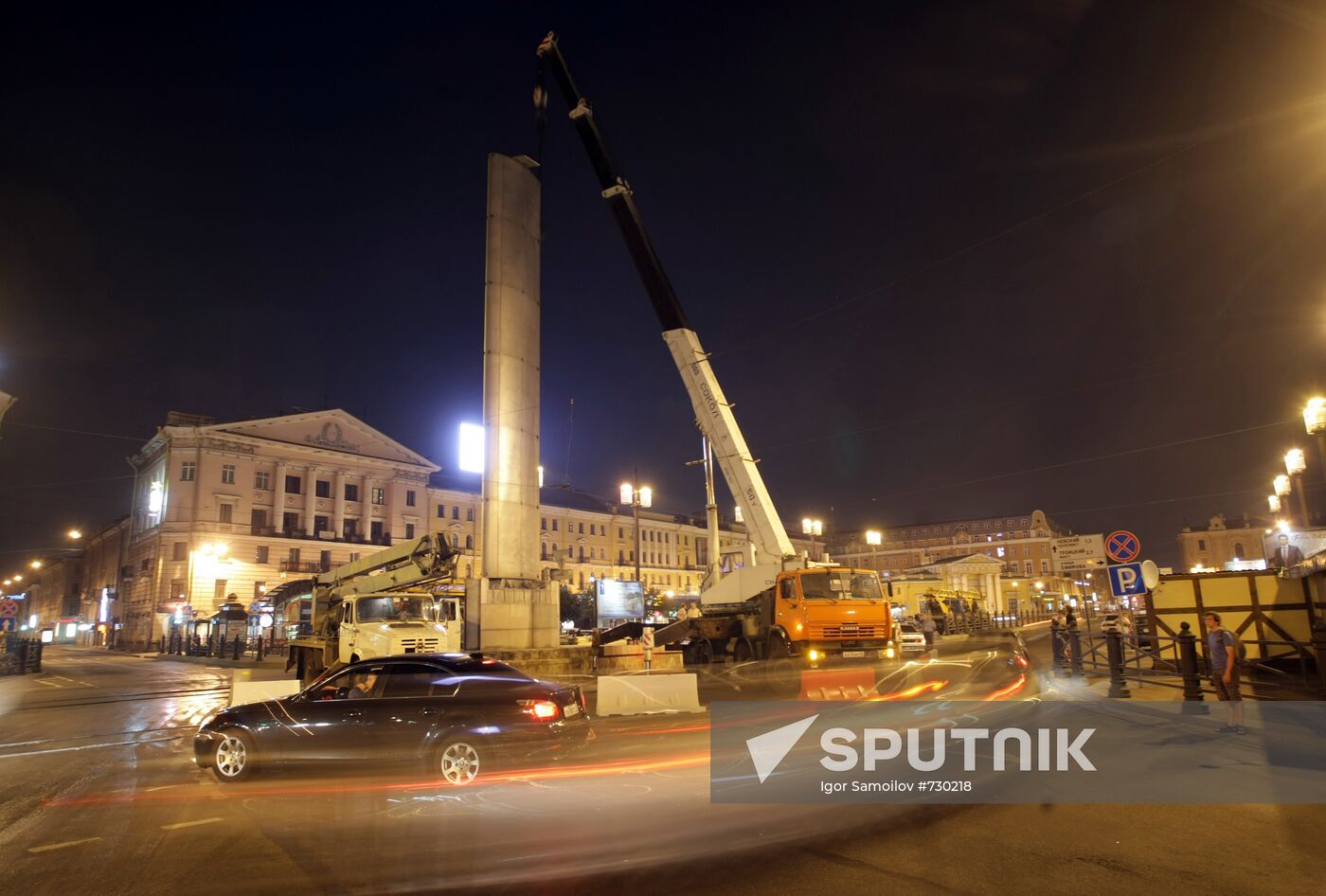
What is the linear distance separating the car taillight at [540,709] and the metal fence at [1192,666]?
9803 millimetres

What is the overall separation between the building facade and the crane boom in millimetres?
118800

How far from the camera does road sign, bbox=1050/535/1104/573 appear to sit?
16.5m

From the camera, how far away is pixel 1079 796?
739 cm

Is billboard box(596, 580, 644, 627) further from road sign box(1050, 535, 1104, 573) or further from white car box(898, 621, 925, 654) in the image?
road sign box(1050, 535, 1104, 573)

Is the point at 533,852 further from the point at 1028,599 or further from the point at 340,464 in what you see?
the point at 1028,599

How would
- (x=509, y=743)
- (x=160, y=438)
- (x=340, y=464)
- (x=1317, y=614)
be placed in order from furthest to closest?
(x=340, y=464), (x=160, y=438), (x=1317, y=614), (x=509, y=743)

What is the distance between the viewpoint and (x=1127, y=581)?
1436 cm

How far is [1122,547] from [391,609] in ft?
52.5

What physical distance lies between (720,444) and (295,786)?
1609cm

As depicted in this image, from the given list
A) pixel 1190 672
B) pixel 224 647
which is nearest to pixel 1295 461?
pixel 1190 672

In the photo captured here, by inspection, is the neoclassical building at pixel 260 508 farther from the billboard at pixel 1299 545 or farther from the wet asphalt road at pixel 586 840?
the wet asphalt road at pixel 586 840

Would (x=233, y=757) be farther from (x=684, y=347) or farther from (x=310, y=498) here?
(x=310, y=498)

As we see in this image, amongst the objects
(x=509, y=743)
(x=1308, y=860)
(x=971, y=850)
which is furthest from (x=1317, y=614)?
(x=509, y=743)

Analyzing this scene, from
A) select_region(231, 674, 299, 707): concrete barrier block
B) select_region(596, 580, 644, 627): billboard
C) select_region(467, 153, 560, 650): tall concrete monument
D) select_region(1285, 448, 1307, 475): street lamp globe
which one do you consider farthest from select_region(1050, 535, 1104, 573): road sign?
select_region(596, 580, 644, 627): billboard
